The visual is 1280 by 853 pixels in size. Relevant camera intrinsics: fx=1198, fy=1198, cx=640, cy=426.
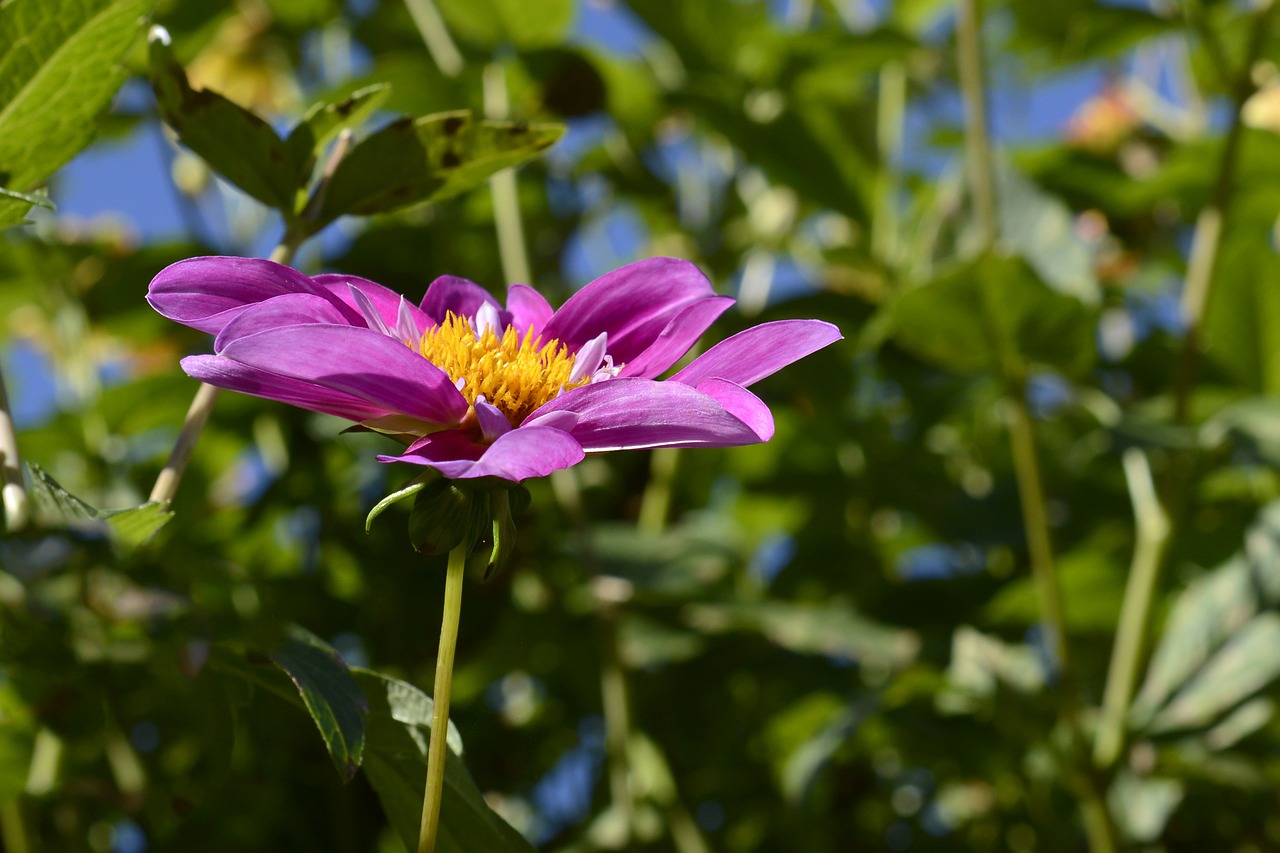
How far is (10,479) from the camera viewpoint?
319mm

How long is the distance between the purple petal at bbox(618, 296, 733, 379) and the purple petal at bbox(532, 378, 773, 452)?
0.06 metres

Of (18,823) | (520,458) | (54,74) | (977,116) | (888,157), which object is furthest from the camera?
(888,157)

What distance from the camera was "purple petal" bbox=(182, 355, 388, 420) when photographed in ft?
1.03

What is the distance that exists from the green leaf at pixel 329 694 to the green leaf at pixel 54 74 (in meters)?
0.19

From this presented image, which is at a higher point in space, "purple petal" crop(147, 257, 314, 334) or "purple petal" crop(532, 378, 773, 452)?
"purple petal" crop(147, 257, 314, 334)

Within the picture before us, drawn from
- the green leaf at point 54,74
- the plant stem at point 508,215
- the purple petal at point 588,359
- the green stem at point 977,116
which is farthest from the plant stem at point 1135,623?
the green leaf at point 54,74

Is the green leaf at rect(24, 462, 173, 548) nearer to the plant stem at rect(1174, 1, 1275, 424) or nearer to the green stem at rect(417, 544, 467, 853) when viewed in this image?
the green stem at rect(417, 544, 467, 853)

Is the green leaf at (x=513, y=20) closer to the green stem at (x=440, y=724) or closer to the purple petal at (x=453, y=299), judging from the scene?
the purple petal at (x=453, y=299)

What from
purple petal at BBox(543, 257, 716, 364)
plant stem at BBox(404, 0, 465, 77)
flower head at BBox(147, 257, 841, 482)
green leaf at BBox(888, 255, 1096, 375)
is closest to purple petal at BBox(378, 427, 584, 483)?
flower head at BBox(147, 257, 841, 482)

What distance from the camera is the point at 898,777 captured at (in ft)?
3.76

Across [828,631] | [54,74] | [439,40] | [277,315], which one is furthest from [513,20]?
[277,315]

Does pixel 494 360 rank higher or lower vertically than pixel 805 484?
higher

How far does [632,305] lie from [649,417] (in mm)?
112

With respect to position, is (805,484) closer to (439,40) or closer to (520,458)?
(439,40)
